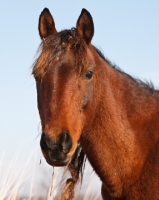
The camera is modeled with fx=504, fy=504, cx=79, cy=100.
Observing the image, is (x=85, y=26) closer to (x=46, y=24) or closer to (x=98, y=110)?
(x=46, y=24)

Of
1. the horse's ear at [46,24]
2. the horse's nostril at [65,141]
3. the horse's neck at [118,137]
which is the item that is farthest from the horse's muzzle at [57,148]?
the horse's ear at [46,24]

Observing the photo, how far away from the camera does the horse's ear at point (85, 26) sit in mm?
6754

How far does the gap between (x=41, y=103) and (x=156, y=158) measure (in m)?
1.71

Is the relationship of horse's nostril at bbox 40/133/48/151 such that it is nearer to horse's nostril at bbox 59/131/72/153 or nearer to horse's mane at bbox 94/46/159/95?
horse's nostril at bbox 59/131/72/153

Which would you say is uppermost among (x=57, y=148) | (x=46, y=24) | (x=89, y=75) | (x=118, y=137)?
(x=46, y=24)

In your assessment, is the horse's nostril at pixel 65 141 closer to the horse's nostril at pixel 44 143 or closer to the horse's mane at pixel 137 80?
the horse's nostril at pixel 44 143

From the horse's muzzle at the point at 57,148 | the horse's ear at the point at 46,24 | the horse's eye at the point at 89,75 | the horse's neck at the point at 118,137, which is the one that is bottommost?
the horse's neck at the point at 118,137

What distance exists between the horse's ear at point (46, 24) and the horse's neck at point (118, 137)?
996 mm

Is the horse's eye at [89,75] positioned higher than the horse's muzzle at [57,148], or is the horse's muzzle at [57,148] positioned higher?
the horse's eye at [89,75]

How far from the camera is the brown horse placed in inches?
238

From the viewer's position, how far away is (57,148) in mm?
5648

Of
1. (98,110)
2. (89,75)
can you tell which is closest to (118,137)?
A: (98,110)

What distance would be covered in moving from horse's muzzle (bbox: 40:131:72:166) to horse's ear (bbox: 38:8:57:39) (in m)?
1.86

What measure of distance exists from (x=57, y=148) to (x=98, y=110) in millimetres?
1262
